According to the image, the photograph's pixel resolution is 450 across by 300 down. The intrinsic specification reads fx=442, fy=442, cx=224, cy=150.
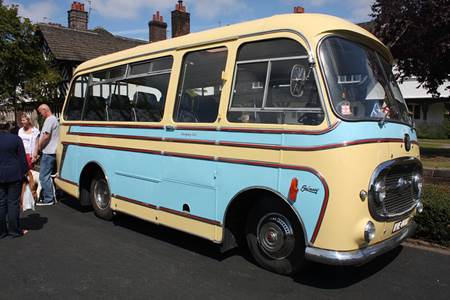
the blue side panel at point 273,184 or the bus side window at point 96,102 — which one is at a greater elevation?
the bus side window at point 96,102

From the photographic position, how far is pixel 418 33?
34.9 feet

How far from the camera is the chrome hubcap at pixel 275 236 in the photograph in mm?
4547

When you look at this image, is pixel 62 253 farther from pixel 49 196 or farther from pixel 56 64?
pixel 56 64

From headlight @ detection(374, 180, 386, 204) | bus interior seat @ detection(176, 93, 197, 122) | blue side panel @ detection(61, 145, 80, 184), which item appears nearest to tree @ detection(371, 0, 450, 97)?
bus interior seat @ detection(176, 93, 197, 122)

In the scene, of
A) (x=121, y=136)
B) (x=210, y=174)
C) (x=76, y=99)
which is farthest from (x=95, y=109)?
(x=210, y=174)

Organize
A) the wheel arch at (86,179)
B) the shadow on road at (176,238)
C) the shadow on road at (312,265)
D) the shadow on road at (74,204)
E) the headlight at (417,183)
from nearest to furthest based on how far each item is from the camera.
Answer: the shadow on road at (312,265) → the headlight at (417,183) → the shadow on road at (176,238) → the wheel arch at (86,179) → the shadow on road at (74,204)

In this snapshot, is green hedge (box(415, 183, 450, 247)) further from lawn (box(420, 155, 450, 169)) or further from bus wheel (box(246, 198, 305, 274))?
lawn (box(420, 155, 450, 169))

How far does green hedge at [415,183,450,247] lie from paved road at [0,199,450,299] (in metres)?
0.35

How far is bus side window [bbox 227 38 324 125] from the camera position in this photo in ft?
14.1

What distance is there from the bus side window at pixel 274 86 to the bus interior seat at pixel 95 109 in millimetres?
3085

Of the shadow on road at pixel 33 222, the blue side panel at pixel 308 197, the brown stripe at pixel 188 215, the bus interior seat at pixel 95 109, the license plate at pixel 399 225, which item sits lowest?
the shadow on road at pixel 33 222

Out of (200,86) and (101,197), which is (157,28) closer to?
(101,197)

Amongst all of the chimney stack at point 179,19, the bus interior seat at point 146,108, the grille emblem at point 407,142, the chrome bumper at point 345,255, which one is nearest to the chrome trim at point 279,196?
the chrome bumper at point 345,255

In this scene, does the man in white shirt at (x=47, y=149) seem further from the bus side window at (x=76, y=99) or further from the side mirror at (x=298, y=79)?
the side mirror at (x=298, y=79)
